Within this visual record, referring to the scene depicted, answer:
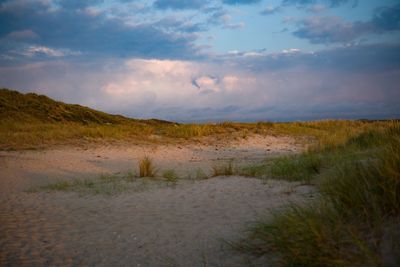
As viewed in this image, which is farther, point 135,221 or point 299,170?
point 299,170

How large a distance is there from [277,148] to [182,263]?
14566 mm

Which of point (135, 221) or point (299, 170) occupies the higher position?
point (299, 170)

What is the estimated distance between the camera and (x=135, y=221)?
234 inches

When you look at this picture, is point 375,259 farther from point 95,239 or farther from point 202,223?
point 95,239

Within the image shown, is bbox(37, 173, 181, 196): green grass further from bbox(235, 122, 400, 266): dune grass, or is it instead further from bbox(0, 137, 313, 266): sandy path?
bbox(235, 122, 400, 266): dune grass

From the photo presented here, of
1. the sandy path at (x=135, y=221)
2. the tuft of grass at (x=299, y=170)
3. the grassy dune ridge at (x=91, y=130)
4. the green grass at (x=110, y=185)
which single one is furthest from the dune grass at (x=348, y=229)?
the grassy dune ridge at (x=91, y=130)

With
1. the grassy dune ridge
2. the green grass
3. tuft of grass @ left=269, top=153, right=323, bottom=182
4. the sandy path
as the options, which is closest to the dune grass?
the sandy path

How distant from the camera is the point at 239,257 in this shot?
13.3 ft

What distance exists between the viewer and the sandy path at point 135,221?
14.6 feet

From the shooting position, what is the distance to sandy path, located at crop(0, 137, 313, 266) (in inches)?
175

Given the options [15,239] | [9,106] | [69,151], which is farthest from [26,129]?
[15,239]

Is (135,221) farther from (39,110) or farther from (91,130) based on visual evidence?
(39,110)

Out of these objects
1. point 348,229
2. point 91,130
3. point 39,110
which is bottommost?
point 348,229

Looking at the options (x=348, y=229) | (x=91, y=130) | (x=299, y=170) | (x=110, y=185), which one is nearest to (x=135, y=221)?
(x=110, y=185)
